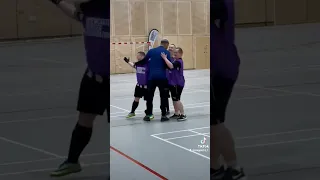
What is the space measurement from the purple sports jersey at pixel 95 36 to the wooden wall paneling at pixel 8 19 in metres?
0.46

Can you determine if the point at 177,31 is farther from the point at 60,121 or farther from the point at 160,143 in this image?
the point at 60,121

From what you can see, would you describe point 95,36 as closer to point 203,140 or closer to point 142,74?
point 203,140

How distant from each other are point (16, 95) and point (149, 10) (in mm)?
13558

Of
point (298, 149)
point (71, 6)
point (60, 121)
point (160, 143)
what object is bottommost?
point (160, 143)

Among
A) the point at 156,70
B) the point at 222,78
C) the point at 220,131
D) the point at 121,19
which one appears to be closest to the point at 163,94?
the point at 156,70

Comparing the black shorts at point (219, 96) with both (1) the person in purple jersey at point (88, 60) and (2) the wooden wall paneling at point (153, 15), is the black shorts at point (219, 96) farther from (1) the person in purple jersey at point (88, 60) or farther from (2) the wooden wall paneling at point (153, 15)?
(2) the wooden wall paneling at point (153, 15)

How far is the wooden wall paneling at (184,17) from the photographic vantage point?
659 inches

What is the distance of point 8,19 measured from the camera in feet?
11.8

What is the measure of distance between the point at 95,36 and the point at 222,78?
0.90 m

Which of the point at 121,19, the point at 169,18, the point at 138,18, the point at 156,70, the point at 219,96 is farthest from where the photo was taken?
the point at 169,18

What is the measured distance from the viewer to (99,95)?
3701 mm

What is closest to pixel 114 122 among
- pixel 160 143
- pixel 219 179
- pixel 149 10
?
pixel 160 143

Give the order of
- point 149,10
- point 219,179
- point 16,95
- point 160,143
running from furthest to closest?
point 149,10 → point 160,143 → point 219,179 → point 16,95

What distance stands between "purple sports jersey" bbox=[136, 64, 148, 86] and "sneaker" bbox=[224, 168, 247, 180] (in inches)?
190
